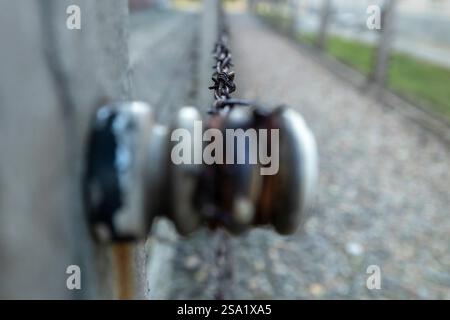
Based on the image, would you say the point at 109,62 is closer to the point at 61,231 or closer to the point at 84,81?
the point at 84,81

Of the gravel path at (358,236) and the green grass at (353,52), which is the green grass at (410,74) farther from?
the gravel path at (358,236)

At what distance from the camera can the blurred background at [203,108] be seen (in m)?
0.59

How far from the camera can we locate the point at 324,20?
1314 centimetres

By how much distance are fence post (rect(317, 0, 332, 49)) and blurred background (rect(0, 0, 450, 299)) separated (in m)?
0.10

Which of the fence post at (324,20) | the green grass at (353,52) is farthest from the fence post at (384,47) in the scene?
the fence post at (324,20)

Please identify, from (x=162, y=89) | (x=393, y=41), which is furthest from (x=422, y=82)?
(x=162, y=89)

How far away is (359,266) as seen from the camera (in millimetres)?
3756

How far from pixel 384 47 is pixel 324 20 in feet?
13.8

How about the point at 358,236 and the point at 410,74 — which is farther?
the point at 410,74

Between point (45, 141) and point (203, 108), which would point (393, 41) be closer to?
point (203, 108)

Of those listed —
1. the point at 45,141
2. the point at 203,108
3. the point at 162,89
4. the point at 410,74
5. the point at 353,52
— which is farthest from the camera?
the point at 353,52

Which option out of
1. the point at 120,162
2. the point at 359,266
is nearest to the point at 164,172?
the point at 120,162

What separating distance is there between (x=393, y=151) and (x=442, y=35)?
14.9 metres

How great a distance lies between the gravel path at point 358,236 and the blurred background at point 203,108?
0.01 m
